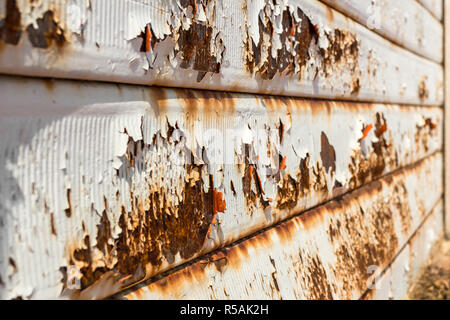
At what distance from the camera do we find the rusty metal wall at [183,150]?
20.3 inches

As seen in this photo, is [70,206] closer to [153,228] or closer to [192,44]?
[153,228]

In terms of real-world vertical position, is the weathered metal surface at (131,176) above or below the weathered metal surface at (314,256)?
above

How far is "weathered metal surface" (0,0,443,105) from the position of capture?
0.51 m

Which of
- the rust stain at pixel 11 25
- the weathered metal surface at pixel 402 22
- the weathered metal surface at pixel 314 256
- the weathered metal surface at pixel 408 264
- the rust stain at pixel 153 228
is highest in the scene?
the weathered metal surface at pixel 402 22

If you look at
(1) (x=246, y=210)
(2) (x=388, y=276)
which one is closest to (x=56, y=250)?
(1) (x=246, y=210)

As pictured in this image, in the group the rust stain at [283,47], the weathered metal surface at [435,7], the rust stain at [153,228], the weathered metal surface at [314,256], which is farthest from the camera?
the weathered metal surface at [435,7]

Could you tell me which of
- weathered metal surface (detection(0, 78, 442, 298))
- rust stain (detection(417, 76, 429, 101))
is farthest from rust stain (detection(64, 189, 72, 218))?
rust stain (detection(417, 76, 429, 101))

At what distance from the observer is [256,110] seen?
0.94 metres

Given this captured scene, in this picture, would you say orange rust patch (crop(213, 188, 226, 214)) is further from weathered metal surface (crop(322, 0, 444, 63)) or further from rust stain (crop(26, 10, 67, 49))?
weathered metal surface (crop(322, 0, 444, 63))

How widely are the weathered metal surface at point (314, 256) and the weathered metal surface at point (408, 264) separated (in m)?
0.05

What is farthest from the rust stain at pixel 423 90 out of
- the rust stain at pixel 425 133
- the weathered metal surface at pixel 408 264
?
the weathered metal surface at pixel 408 264

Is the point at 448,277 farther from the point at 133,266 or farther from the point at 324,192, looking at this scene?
the point at 133,266

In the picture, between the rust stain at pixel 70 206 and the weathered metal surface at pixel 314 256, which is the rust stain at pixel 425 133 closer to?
the weathered metal surface at pixel 314 256
